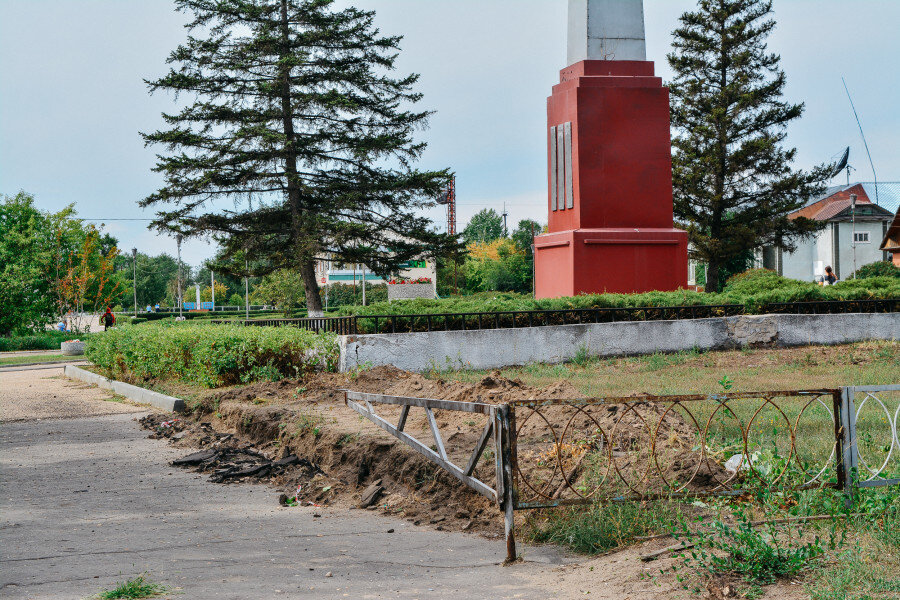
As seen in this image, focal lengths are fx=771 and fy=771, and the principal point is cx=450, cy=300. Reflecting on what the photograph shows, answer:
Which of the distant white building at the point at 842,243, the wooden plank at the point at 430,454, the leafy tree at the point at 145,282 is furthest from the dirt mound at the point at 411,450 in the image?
the leafy tree at the point at 145,282

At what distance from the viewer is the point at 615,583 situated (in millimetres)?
4309

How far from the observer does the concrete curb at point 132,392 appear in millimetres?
12344

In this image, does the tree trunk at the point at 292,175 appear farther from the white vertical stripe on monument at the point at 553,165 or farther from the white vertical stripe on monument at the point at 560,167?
the white vertical stripe on monument at the point at 560,167

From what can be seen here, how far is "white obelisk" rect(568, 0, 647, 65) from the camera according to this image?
18844 mm

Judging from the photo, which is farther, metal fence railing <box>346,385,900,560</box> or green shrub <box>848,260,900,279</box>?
green shrub <box>848,260,900,279</box>

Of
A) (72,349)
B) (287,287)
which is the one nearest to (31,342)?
(72,349)

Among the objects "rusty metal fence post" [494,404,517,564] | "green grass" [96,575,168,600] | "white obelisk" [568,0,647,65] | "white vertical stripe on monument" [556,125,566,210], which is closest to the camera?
"green grass" [96,575,168,600]

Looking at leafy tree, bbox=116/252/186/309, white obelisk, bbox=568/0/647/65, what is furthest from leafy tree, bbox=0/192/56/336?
leafy tree, bbox=116/252/186/309

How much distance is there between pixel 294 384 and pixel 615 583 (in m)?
8.59

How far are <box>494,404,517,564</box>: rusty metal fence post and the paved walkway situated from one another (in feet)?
0.65

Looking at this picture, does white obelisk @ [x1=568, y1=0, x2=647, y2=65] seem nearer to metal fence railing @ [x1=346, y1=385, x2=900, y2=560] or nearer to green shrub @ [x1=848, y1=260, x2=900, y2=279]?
metal fence railing @ [x1=346, y1=385, x2=900, y2=560]

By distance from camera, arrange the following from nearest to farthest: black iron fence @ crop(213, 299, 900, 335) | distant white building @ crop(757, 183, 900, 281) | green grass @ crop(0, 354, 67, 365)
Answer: black iron fence @ crop(213, 299, 900, 335)
green grass @ crop(0, 354, 67, 365)
distant white building @ crop(757, 183, 900, 281)

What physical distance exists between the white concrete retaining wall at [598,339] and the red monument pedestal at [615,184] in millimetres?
2860

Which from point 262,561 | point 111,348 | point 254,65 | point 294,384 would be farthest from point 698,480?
point 254,65
